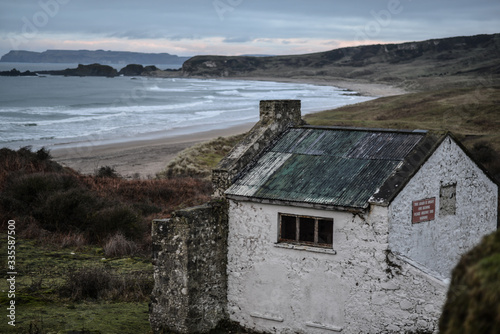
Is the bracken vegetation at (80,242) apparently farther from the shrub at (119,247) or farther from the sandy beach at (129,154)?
the sandy beach at (129,154)

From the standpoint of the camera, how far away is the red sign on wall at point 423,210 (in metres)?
9.29

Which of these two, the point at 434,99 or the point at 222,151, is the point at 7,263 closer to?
the point at 222,151

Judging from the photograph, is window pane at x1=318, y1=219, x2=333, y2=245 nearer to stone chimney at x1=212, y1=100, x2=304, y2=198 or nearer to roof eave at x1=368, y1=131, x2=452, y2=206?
roof eave at x1=368, y1=131, x2=452, y2=206

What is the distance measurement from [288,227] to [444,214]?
2.79 meters

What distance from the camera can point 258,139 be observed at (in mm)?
10992

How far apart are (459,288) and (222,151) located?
103 feet

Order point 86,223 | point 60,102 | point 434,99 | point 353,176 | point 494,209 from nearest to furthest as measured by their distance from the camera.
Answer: point 353,176 → point 494,209 → point 86,223 → point 434,99 → point 60,102

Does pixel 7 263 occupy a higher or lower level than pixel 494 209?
lower

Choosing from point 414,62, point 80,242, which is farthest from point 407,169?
point 414,62

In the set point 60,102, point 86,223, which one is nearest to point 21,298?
point 86,223

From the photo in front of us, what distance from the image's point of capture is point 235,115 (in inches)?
2440

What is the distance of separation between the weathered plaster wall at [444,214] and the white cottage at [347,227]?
20 millimetres

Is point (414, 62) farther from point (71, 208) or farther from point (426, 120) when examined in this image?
point (71, 208)

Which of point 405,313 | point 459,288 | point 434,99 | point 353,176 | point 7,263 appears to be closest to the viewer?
point 459,288
